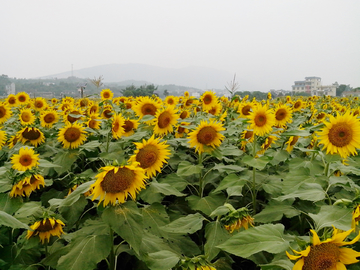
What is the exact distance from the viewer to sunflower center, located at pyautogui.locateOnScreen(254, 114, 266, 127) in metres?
3.12

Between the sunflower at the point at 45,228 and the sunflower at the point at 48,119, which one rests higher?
the sunflower at the point at 48,119


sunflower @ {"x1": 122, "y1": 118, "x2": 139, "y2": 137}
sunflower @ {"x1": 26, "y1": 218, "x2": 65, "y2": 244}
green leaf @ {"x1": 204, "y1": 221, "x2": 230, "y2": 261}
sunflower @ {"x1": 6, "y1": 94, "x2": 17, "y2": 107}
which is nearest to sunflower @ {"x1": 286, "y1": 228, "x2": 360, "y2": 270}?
green leaf @ {"x1": 204, "y1": 221, "x2": 230, "y2": 261}

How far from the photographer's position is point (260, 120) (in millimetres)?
3137

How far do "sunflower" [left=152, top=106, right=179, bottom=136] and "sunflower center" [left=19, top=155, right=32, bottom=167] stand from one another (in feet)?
5.11

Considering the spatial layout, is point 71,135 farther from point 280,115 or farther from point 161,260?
point 280,115

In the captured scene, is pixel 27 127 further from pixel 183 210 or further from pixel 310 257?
pixel 310 257

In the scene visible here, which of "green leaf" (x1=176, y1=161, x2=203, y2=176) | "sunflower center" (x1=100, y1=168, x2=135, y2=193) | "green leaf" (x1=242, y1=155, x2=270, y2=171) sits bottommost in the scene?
"green leaf" (x1=176, y1=161, x2=203, y2=176)

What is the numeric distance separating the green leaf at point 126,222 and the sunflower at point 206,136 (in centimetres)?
151

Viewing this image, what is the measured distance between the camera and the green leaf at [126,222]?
1.49 meters

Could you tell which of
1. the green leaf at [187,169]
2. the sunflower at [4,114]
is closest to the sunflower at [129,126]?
the green leaf at [187,169]

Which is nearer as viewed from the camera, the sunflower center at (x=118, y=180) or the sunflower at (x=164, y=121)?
the sunflower center at (x=118, y=180)

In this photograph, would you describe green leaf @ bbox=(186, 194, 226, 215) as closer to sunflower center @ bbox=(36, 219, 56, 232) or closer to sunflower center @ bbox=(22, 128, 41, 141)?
sunflower center @ bbox=(36, 219, 56, 232)

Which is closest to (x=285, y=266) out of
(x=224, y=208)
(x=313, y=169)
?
(x=224, y=208)

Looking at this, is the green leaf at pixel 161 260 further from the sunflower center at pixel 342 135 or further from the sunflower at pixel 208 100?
the sunflower at pixel 208 100
